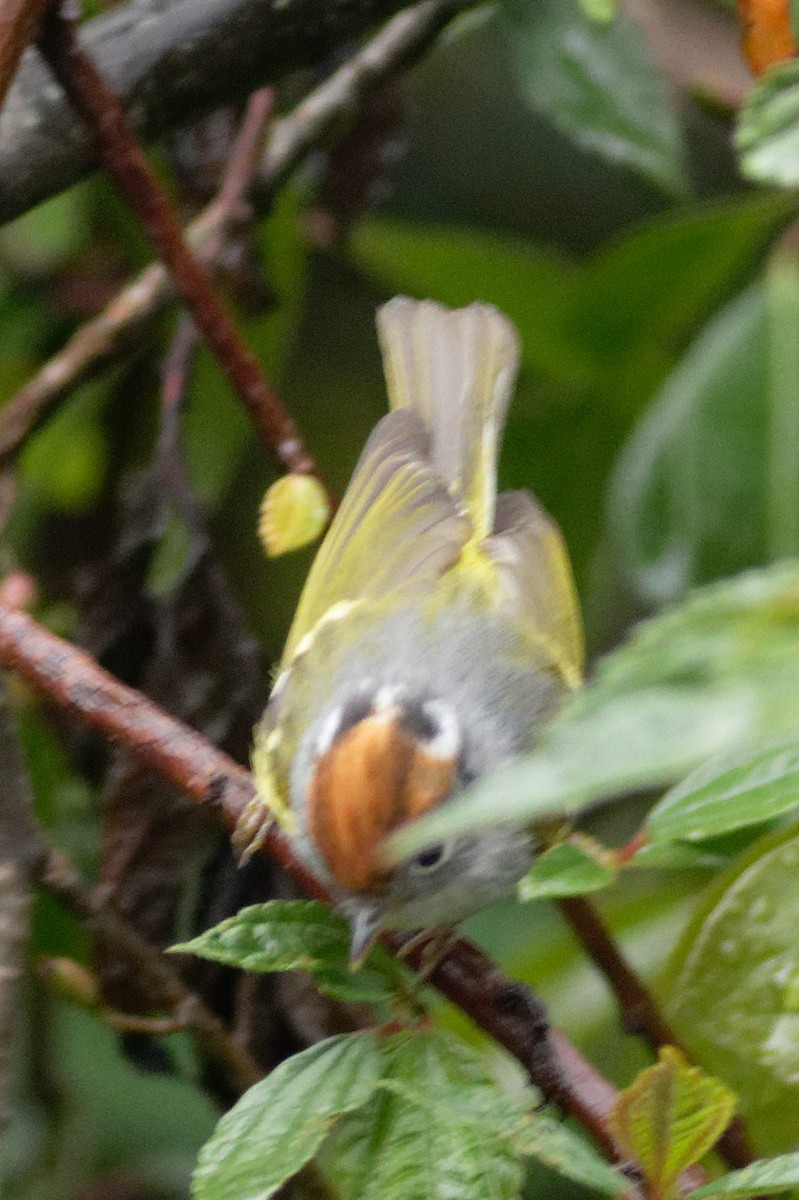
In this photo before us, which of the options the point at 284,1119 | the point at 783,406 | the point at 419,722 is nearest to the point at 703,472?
the point at 783,406

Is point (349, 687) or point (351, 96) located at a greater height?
point (351, 96)

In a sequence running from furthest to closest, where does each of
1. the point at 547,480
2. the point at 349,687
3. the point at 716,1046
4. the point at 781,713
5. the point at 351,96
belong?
the point at 547,480 → the point at 351,96 → the point at 349,687 → the point at 716,1046 → the point at 781,713

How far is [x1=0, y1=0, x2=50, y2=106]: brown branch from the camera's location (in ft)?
3.84

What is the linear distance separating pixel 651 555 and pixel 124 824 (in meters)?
0.86

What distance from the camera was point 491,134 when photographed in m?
3.38

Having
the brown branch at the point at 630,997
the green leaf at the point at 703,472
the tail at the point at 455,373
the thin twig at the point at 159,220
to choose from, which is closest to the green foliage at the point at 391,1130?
the brown branch at the point at 630,997

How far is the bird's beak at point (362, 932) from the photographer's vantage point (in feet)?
3.65

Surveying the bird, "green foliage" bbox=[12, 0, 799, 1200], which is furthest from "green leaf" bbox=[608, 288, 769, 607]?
the bird

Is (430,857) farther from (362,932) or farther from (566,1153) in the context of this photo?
(566,1153)

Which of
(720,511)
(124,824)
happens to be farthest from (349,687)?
(720,511)

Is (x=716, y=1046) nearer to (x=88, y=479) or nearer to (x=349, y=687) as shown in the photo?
(x=349, y=687)

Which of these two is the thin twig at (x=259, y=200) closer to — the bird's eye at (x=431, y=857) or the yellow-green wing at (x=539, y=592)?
the yellow-green wing at (x=539, y=592)

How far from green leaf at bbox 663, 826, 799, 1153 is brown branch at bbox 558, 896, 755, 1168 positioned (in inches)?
1.2

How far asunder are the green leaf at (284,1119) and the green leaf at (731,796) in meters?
0.27
